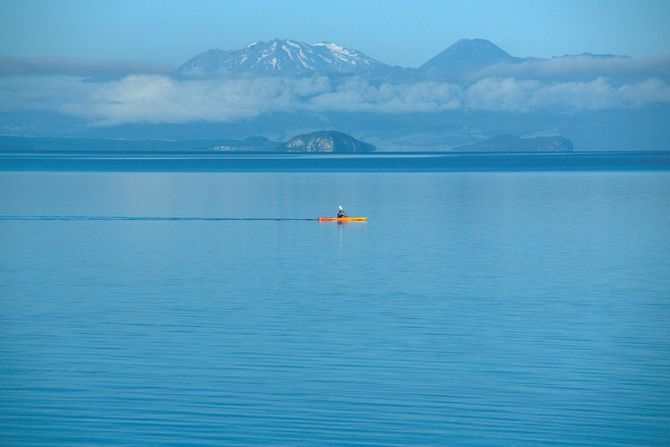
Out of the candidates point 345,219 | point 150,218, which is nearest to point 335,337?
point 345,219

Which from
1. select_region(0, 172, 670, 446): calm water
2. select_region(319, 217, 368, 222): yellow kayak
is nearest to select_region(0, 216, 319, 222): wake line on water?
select_region(319, 217, 368, 222): yellow kayak

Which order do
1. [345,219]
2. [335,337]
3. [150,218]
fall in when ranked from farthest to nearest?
[150,218] < [345,219] < [335,337]

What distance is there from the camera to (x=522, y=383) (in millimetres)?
23188

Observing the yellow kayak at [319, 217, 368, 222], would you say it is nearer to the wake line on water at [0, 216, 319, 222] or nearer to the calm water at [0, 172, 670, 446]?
the wake line on water at [0, 216, 319, 222]

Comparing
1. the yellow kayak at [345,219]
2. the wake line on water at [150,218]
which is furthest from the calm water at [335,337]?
the wake line on water at [150,218]

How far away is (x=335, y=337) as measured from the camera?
2795cm

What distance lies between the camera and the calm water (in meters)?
20.2

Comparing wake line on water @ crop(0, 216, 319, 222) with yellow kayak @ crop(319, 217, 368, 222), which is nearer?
yellow kayak @ crop(319, 217, 368, 222)

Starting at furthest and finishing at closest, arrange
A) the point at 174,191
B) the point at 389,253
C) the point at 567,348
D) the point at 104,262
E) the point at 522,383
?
the point at 174,191 → the point at 389,253 → the point at 104,262 → the point at 567,348 → the point at 522,383

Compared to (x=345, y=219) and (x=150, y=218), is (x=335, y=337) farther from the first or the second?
(x=150, y=218)

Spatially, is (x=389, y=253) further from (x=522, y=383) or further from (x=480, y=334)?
(x=522, y=383)

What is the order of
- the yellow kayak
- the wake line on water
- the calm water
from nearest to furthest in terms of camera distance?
the calm water → the yellow kayak → the wake line on water

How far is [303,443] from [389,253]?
3134cm

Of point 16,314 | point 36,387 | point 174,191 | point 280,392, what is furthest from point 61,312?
point 174,191
